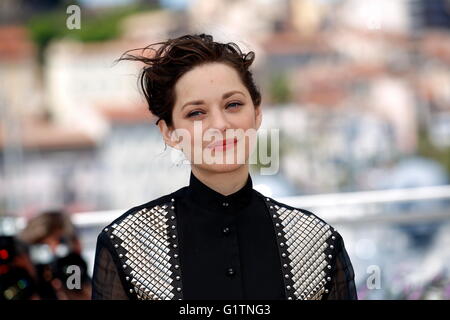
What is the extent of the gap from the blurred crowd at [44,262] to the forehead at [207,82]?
22.2 inches

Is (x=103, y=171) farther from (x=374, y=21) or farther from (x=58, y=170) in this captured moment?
(x=374, y=21)

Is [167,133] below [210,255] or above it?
above

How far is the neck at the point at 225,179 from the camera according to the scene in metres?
1.20

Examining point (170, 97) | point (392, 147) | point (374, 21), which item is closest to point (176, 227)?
point (170, 97)

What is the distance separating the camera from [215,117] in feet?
3.76

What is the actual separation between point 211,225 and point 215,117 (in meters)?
0.14

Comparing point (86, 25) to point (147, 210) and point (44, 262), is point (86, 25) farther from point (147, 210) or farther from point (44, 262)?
point (147, 210)

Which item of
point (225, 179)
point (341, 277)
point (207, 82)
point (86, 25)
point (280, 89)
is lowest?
point (341, 277)

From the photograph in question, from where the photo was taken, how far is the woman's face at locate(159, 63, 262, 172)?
115 centimetres

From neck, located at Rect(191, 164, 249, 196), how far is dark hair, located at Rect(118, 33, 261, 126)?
76 mm

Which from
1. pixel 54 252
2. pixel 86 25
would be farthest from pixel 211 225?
pixel 86 25

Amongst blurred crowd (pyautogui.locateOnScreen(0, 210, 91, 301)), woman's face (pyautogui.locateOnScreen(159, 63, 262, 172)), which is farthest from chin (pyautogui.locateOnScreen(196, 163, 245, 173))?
blurred crowd (pyautogui.locateOnScreen(0, 210, 91, 301))

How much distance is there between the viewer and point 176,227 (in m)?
1.22

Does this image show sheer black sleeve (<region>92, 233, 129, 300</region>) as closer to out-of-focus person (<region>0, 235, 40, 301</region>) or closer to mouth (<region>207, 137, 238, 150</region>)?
Result: mouth (<region>207, 137, 238, 150</region>)
